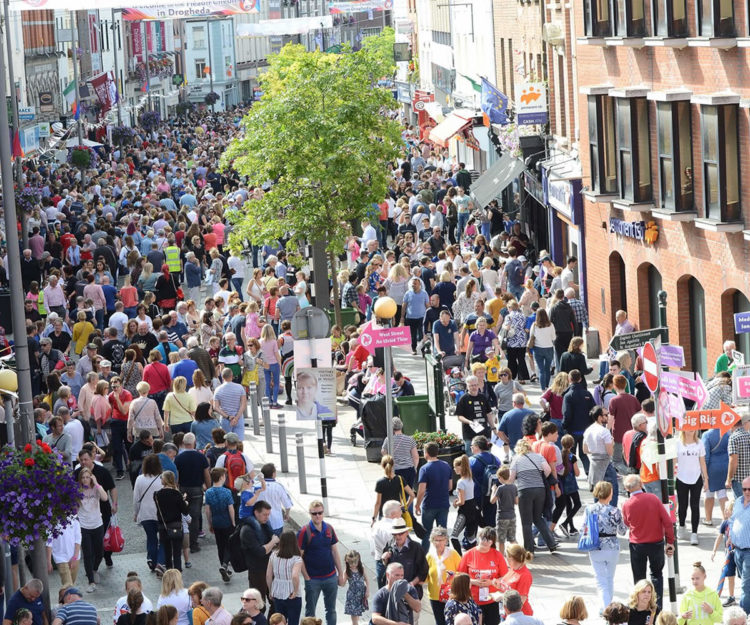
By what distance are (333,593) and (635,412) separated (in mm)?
5700

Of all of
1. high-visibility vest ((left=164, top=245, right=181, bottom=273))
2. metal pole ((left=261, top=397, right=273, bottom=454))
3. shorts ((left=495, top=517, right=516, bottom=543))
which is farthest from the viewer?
high-visibility vest ((left=164, top=245, right=181, bottom=273))

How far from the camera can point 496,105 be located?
43.6 meters

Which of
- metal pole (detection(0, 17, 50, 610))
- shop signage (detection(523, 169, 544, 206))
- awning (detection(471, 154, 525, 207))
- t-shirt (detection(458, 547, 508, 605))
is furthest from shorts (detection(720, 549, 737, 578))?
awning (detection(471, 154, 525, 207))

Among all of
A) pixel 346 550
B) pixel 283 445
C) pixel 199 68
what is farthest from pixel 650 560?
pixel 199 68

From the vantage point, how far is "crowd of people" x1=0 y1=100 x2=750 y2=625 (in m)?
13.5

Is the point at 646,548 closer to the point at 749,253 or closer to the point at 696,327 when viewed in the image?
the point at 749,253

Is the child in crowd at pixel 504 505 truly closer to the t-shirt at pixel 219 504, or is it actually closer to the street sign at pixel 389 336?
the street sign at pixel 389 336

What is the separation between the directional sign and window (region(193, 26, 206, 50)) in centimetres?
12592

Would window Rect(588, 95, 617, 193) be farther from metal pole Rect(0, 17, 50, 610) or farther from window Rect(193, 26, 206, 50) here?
window Rect(193, 26, 206, 50)

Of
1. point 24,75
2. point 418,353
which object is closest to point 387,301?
point 418,353

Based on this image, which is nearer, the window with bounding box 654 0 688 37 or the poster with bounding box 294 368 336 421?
the poster with bounding box 294 368 336 421

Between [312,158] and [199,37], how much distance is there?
11128cm

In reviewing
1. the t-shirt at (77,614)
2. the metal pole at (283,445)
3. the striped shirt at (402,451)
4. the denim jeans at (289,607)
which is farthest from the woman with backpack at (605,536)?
the metal pole at (283,445)

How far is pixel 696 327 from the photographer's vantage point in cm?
2409
